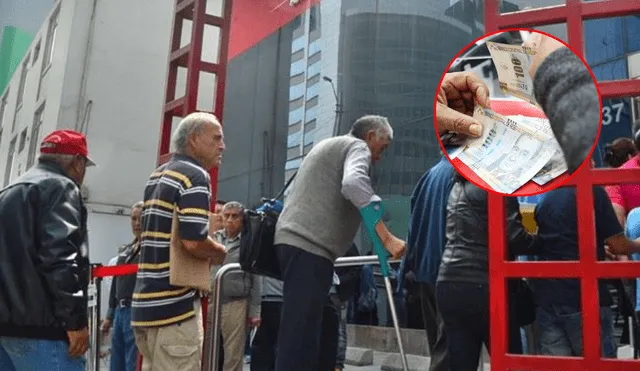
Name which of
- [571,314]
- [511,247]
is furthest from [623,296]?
[511,247]

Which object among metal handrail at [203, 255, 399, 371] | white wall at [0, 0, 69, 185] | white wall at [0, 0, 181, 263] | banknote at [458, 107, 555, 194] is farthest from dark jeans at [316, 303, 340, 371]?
white wall at [0, 0, 69, 185]

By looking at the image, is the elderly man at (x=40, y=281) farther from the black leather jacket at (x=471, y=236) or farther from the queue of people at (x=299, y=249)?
the black leather jacket at (x=471, y=236)

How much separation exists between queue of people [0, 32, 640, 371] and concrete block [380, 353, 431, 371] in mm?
3308

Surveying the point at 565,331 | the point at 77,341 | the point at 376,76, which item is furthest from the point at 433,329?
the point at 376,76

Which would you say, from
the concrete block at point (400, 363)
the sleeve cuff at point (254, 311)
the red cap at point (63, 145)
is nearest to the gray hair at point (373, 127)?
the red cap at point (63, 145)

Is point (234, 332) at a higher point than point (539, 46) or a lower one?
lower

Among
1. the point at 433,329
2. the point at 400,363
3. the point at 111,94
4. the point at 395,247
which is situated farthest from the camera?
the point at 111,94

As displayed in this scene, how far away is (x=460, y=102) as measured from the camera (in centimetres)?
156

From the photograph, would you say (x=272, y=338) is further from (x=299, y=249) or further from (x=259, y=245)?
(x=299, y=249)

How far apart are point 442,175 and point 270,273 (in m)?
0.95

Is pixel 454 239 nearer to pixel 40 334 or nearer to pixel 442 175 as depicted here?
pixel 442 175

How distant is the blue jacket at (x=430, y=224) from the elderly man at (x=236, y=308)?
6.97 feet

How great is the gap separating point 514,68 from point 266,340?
3.44m

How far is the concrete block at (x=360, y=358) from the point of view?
7305 mm
